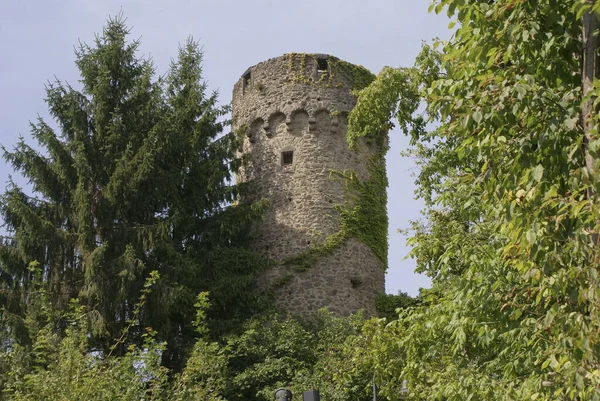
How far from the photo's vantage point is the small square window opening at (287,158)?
21.3 m

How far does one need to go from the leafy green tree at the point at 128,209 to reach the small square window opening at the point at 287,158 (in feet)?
4.30

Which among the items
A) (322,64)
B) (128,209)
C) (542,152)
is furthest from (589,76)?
(322,64)

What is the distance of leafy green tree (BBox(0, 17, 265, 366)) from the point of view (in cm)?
1728

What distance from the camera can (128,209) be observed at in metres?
18.4

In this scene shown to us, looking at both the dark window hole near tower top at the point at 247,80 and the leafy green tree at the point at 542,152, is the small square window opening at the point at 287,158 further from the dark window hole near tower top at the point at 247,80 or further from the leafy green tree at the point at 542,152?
the leafy green tree at the point at 542,152

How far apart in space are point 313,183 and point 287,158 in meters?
1.08

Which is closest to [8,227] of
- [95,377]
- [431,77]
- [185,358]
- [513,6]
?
[185,358]

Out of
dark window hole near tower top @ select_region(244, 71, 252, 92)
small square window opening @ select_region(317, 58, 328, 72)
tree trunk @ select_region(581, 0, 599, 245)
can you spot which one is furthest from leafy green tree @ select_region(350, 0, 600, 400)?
dark window hole near tower top @ select_region(244, 71, 252, 92)

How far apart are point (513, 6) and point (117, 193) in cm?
1227

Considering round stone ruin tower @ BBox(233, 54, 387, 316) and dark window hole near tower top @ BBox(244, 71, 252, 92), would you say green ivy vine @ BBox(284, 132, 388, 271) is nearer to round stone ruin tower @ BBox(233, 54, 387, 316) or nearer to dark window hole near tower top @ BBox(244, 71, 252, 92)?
round stone ruin tower @ BBox(233, 54, 387, 316)

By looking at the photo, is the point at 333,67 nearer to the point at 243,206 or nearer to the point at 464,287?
A: the point at 243,206

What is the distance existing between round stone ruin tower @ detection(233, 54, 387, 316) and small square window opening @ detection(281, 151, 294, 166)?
3cm

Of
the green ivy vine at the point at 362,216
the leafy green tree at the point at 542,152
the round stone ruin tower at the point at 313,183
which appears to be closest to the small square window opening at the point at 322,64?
the round stone ruin tower at the point at 313,183

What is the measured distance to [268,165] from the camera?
2136cm
